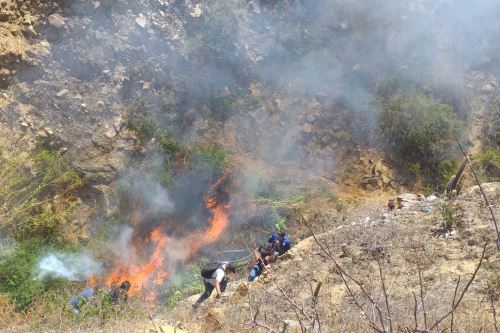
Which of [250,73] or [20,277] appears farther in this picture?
[250,73]

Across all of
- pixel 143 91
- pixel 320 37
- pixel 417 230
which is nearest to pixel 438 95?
pixel 320 37

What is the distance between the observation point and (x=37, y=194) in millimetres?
7590

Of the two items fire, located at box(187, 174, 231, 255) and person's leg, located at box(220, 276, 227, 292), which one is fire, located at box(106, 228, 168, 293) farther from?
person's leg, located at box(220, 276, 227, 292)

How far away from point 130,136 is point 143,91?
118 cm

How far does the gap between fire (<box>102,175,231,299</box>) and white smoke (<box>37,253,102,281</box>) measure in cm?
49

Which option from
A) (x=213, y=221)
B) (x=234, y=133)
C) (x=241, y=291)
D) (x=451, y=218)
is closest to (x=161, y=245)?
(x=213, y=221)

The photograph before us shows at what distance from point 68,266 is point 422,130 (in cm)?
801

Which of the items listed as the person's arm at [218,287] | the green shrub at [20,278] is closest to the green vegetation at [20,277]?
the green shrub at [20,278]

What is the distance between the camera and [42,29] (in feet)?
28.4

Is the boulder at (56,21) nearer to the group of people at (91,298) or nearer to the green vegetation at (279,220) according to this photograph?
the group of people at (91,298)

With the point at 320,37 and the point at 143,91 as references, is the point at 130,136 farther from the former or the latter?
the point at 320,37

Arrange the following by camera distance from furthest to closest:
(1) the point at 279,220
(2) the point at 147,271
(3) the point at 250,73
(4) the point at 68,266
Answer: (3) the point at 250,73, (2) the point at 147,271, (1) the point at 279,220, (4) the point at 68,266

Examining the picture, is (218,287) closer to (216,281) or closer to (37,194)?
(216,281)

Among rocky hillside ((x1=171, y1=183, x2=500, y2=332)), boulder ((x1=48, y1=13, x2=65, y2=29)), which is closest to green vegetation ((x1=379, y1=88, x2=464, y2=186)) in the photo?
rocky hillside ((x1=171, y1=183, x2=500, y2=332))
